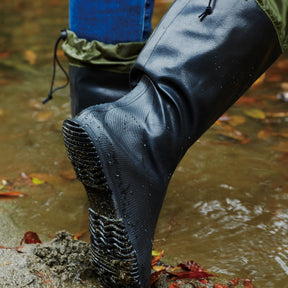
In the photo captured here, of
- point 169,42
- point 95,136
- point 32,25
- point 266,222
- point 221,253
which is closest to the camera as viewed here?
point 95,136

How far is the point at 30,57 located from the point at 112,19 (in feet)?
7.13

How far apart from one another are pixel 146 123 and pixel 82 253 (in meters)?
0.41

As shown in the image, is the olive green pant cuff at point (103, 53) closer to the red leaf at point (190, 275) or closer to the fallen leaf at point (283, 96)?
the red leaf at point (190, 275)

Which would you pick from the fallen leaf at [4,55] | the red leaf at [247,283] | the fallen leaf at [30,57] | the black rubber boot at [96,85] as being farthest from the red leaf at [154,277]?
the fallen leaf at [4,55]

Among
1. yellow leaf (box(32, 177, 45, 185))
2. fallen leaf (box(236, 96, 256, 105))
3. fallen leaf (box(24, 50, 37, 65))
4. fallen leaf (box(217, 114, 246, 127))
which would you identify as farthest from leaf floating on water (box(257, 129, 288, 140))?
fallen leaf (box(24, 50, 37, 65))

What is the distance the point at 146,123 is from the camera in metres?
1.18

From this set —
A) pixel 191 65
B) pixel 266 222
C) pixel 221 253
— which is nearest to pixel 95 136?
pixel 191 65

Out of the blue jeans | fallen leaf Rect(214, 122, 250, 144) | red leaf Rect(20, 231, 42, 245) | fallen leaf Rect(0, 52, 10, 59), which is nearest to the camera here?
red leaf Rect(20, 231, 42, 245)

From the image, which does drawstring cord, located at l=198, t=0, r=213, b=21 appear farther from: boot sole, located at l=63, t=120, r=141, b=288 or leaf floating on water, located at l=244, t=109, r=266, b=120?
leaf floating on water, located at l=244, t=109, r=266, b=120

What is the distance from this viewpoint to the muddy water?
1.50 meters

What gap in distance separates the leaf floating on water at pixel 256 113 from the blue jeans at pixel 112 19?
109 cm

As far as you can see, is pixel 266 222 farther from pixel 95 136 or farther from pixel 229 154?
pixel 95 136

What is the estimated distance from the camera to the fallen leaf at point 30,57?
3.60m

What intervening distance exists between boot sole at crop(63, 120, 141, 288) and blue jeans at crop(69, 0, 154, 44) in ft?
2.06
